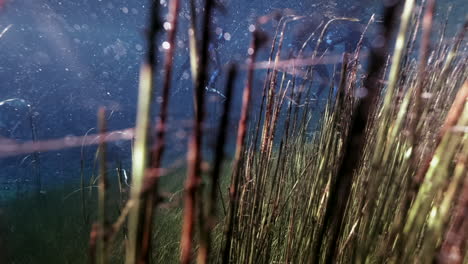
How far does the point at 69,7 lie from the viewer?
92.6 ft

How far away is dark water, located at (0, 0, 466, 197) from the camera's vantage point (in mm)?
5207

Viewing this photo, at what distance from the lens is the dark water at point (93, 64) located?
5.21 metres

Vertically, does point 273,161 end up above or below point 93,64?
below

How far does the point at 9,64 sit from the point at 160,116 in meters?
37.4

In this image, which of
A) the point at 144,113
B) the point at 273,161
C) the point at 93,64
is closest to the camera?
the point at 144,113

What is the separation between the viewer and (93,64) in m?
31.9

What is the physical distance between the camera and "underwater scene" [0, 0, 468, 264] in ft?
0.91

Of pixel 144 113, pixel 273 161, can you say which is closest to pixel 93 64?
pixel 273 161

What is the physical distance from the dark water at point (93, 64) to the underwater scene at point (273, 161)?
4cm

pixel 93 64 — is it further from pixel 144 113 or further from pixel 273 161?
pixel 144 113

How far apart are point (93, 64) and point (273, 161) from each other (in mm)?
34389

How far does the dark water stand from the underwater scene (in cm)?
4

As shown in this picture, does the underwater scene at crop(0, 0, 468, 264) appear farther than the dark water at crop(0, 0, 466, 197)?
No

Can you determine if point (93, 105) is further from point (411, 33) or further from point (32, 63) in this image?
point (32, 63)
